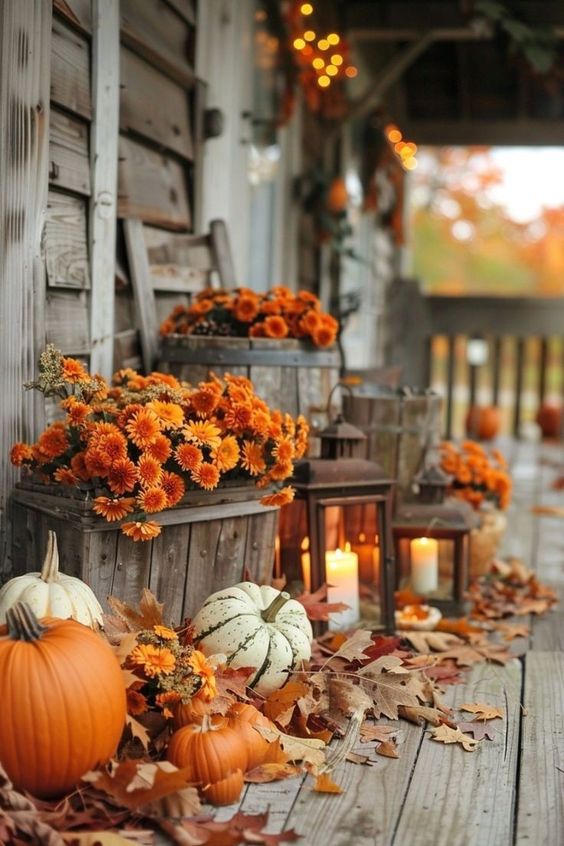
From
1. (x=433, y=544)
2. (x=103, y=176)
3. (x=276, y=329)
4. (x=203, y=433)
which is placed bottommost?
(x=433, y=544)

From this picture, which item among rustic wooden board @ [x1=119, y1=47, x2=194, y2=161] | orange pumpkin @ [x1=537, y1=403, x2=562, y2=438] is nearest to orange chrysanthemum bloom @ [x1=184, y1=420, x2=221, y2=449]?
rustic wooden board @ [x1=119, y1=47, x2=194, y2=161]

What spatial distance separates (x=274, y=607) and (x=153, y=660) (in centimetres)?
41

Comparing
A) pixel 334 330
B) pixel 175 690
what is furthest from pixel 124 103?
pixel 175 690

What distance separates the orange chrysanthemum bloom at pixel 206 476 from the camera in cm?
274

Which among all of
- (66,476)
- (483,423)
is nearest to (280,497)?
(66,476)

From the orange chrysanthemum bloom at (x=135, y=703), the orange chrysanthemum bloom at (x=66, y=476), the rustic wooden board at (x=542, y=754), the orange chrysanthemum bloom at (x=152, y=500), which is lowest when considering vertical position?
the rustic wooden board at (x=542, y=754)

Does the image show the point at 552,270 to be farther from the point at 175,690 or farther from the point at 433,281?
the point at 175,690

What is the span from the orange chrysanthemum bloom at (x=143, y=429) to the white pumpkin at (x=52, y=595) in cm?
33

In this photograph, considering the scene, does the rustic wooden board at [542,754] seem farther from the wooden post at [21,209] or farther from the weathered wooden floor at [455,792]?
the wooden post at [21,209]

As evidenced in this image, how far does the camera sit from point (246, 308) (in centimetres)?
367

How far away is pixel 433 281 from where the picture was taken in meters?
19.6

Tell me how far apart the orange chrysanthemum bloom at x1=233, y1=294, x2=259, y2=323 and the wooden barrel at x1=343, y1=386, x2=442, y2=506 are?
1.70ft

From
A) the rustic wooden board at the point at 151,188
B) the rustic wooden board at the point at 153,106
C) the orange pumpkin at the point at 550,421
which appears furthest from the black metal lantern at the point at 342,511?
the orange pumpkin at the point at 550,421

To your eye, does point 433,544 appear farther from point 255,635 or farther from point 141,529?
point 141,529
